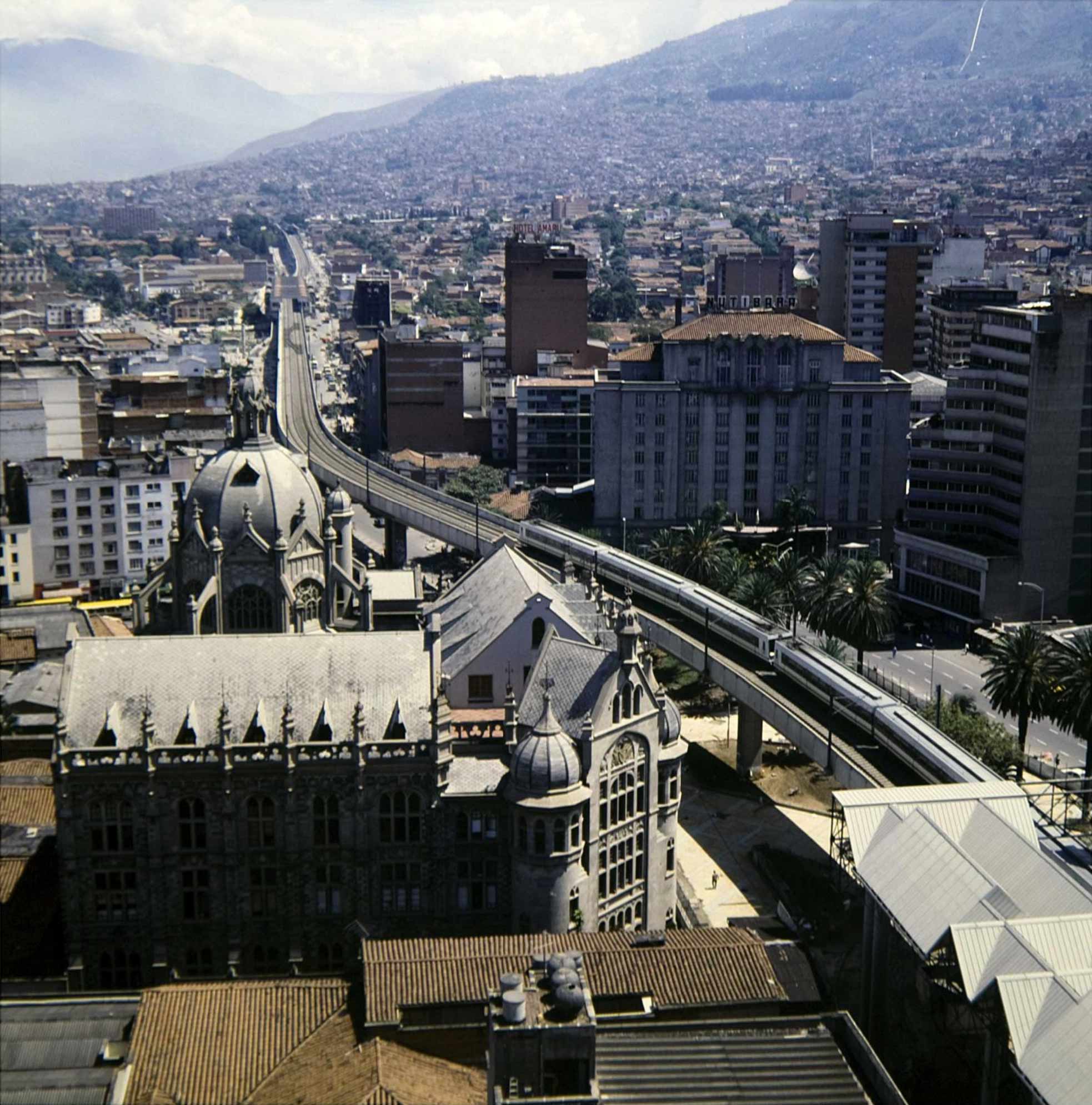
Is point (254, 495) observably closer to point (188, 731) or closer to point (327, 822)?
point (188, 731)

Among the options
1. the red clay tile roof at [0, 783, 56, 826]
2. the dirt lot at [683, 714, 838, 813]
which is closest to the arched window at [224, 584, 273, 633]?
the red clay tile roof at [0, 783, 56, 826]

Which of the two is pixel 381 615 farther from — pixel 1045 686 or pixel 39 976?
pixel 1045 686

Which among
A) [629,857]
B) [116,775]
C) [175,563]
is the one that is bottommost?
[629,857]

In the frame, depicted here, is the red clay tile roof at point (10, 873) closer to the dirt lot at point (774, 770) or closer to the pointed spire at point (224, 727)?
the pointed spire at point (224, 727)

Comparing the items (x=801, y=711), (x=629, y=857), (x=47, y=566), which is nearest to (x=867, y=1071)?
(x=629, y=857)

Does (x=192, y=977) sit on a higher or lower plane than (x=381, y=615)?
lower

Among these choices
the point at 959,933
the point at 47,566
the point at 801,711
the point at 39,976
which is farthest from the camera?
the point at 47,566

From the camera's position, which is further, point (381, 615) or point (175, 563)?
point (381, 615)

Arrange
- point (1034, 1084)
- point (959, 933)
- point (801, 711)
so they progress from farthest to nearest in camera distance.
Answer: point (801, 711) → point (959, 933) → point (1034, 1084)
